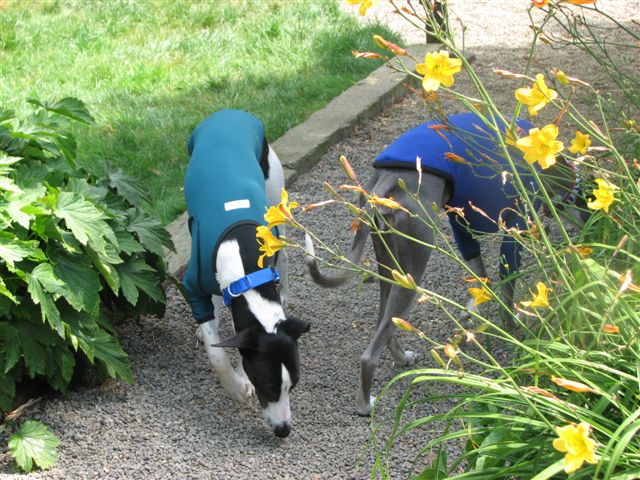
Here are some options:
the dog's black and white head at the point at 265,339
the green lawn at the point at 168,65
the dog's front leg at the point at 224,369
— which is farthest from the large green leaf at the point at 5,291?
the green lawn at the point at 168,65

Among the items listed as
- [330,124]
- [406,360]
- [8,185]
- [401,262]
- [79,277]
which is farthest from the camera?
[330,124]

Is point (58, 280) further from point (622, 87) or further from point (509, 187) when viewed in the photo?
point (622, 87)

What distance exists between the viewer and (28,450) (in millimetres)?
4070

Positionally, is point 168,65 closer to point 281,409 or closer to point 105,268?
point 105,268

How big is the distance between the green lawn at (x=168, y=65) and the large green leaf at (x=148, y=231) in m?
1.27

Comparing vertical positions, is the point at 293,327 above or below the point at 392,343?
above

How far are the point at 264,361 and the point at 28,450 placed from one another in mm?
1111

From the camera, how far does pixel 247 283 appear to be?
4.52 m

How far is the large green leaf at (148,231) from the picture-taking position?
4.81 meters

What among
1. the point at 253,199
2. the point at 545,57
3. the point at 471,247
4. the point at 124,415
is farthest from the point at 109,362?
the point at 545,57

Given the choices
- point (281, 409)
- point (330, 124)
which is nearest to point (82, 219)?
point (281, 409)

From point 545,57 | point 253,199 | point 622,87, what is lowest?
point 545,57

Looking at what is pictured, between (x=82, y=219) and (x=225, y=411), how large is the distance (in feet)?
3.92

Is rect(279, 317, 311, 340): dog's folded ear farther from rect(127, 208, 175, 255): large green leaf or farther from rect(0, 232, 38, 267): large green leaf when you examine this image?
rect(0, 232, 38, 267): large green leaf
